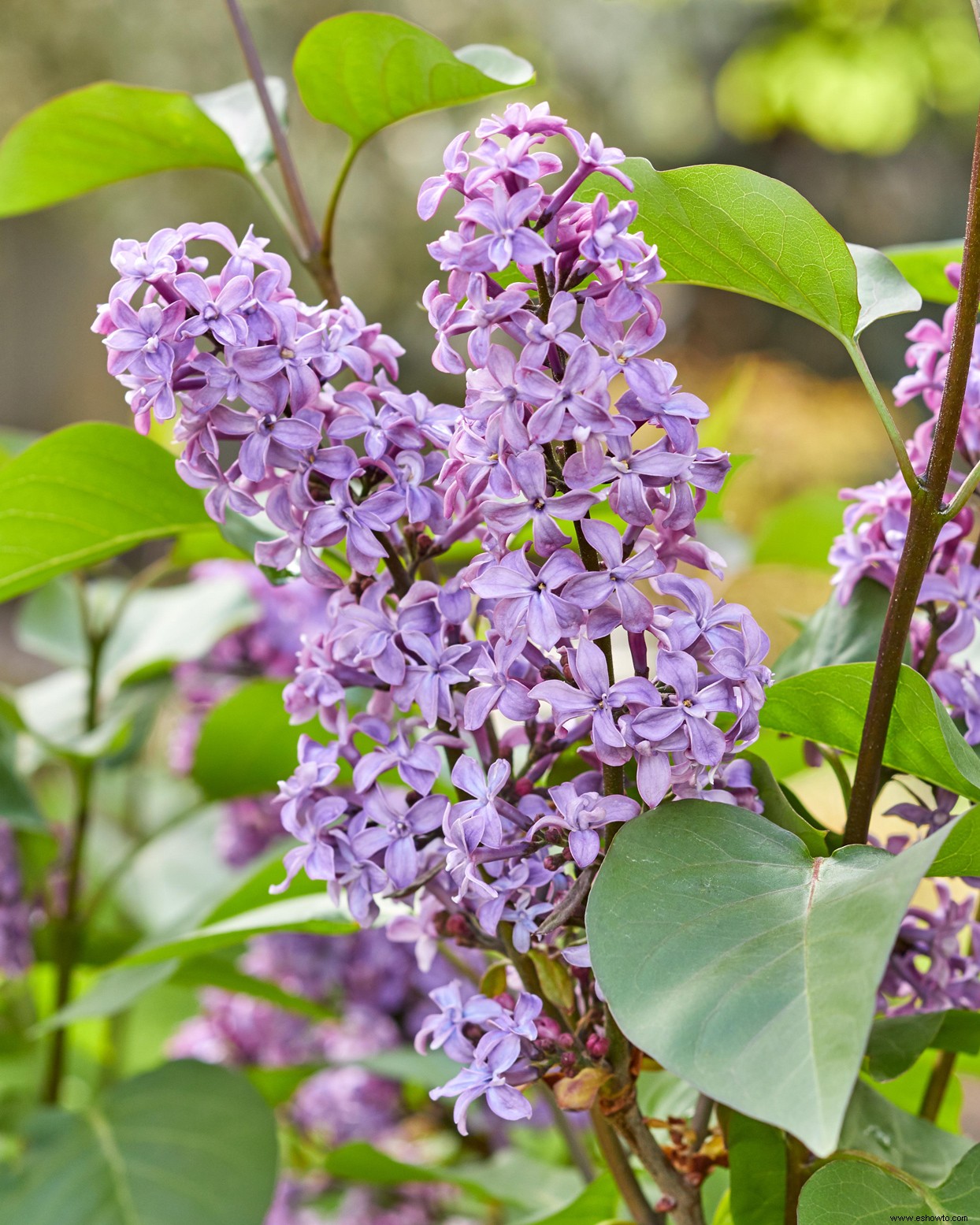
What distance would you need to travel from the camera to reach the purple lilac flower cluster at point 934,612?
0.31m

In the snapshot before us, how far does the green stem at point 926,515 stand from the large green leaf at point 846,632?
6 cm

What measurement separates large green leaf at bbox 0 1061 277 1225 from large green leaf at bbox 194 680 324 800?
0.13m

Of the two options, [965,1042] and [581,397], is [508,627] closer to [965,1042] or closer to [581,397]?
[581,397]

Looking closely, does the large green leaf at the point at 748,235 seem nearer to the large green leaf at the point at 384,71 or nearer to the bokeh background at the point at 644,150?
the large green leaf at the point at 384,71

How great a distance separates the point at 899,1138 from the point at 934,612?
14 cm

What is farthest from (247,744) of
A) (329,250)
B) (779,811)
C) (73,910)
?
(779,811)

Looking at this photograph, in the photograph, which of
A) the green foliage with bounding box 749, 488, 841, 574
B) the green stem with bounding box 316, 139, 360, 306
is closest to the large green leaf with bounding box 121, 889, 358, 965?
the green stem with bounding box 316, 139, 360, 306

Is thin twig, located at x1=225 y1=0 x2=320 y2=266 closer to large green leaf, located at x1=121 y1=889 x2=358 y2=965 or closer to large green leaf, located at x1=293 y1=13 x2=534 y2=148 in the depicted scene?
large green leaf, located at x1=293 y1=13 x2=534 y2=148

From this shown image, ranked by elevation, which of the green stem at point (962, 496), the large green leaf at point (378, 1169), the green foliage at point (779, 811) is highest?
the green stem at point (962, 496)

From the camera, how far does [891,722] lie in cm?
29

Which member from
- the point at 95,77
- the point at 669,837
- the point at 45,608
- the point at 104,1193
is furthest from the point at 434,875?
the point at 95,77

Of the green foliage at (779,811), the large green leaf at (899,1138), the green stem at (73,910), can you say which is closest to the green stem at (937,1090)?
the large green leaf at (899,1138)

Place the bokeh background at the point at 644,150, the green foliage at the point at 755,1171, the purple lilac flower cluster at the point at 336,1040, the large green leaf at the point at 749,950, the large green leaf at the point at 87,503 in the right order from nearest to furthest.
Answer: the large green leaf at the point at 749,950 < the green foliage at the point at 755,1171 < the large green leaf at the point at 87,503 < the purple lilac flower cluster at the point at 336,1040 < the bokeh background at the point at 644,150

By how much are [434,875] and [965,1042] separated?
0.15 m
